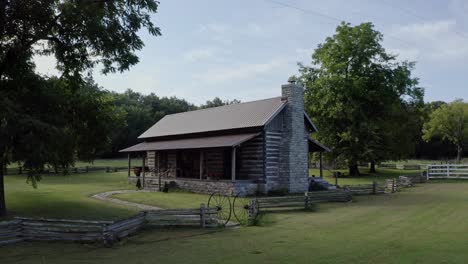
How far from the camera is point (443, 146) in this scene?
291 feet

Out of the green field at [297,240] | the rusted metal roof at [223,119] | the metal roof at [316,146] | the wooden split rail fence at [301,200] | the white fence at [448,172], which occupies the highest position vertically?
the rusted metal roof at [223,119]

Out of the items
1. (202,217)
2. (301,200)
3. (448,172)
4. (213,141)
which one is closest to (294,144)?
(213,141)

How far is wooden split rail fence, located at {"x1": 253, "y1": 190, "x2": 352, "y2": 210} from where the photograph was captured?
1866 centimetres

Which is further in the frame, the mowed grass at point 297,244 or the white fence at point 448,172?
the white fence at point 448,172

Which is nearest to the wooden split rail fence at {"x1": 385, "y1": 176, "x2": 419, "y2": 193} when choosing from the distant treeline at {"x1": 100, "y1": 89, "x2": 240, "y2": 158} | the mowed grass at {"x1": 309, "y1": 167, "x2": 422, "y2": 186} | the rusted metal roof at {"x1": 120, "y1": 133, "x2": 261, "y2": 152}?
the mowed grass at {"x1": 309, "y1": 167, "x2": 422, "y2": 186}

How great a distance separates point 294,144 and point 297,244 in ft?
50.7

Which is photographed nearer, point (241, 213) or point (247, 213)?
point (247, 213)

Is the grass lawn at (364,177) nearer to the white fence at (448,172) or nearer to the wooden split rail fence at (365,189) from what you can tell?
the white fence at (448,172)

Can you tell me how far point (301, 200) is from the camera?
1992 centimetres

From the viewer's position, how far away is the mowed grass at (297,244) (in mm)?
10078

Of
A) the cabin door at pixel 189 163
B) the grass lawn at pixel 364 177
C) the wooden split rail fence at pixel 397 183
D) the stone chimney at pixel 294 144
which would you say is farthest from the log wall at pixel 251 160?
the grass lawn at pixel 364 177

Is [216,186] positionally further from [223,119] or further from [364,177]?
[364,177]

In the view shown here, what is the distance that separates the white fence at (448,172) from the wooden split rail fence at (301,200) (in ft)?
66.7

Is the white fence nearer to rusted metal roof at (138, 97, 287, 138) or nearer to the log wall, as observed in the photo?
rusted metal roof at (138, 97, 287, 138)
